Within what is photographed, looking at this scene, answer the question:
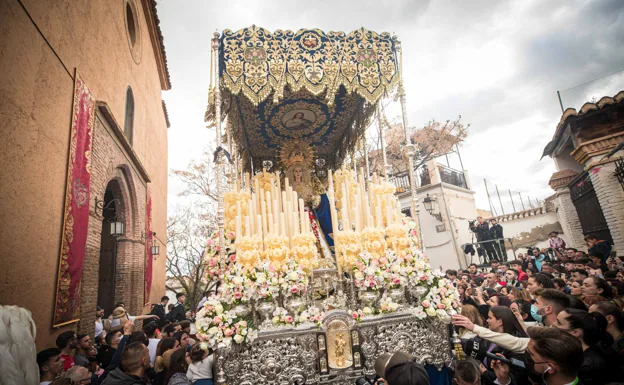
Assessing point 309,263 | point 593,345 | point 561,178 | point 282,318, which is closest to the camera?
point 593,345

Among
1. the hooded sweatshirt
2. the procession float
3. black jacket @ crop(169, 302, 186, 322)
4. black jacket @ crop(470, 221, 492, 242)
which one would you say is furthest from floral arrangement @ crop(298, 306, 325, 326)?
black jacket @ crop(470, 221, 492, 242)

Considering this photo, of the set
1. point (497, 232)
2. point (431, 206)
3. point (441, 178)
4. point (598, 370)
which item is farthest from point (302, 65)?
point (441, 178)

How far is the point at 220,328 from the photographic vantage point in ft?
12.8

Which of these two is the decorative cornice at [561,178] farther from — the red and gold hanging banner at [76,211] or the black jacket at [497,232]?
the red and gold hanging banner at [76,211]

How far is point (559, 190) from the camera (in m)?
11.2

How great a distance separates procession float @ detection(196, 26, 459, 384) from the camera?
402cm

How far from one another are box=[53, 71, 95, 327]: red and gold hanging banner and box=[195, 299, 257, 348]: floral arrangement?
3.49 metres

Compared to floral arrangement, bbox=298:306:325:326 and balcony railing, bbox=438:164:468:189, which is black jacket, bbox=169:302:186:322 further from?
balcony railing, bbox=438:164:468:189

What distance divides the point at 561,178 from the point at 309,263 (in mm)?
10863

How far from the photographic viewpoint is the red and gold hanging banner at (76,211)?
594 centimetres

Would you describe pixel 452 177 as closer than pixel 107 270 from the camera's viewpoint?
No

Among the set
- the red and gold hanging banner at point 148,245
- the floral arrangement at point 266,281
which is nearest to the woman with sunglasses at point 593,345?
the floral arrangement at point 266,281

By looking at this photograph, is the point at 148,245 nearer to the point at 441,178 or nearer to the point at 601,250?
the point at 601,250

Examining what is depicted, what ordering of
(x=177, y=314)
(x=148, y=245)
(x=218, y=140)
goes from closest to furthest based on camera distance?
(x=218, y=140)
(x=177, y=314)
(x=148, y=245)
